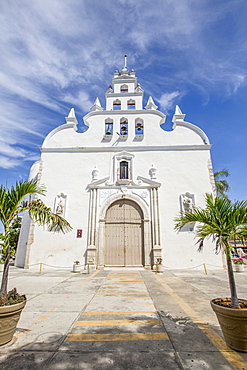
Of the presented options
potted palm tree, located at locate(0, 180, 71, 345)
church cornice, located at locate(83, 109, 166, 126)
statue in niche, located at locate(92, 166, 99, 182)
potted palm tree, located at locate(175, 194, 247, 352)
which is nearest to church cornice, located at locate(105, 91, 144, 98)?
church cornice, located at locate(83, 109, 166, 126)

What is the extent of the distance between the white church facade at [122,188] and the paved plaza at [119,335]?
6232 mm

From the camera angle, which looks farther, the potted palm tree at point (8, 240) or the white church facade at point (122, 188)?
the white church facade at point (122, 188)

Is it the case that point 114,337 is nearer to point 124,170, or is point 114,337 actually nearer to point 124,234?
point 124,234

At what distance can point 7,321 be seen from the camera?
2900 mm

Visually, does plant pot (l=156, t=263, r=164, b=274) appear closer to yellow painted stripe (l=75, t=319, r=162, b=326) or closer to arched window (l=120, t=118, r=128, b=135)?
yellow painted stripe (l=75, t=319, r=162, b=326)

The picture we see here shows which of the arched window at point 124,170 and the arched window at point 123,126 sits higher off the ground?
the arched window at point 123,126

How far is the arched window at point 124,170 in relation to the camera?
1338 cm

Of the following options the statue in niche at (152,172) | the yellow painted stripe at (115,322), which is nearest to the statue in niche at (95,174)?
the statue in niche at (152,172)

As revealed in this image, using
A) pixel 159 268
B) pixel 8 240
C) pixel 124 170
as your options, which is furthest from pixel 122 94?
pixel 8 240

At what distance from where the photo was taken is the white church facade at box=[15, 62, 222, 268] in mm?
11836

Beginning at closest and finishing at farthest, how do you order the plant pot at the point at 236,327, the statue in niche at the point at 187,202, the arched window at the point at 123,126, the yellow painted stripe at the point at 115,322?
the plant pot at the point at 236,327 → the yellow painted stripe at the point at 115,322 → the statue in niche at the point at 187,202 → the arched window at the point at 123,126

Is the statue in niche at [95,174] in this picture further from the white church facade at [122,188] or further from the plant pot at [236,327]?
the plant pot at [236,327]

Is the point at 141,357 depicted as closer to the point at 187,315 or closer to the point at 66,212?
the point at 187,315

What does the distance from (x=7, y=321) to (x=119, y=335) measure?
1.73 m
